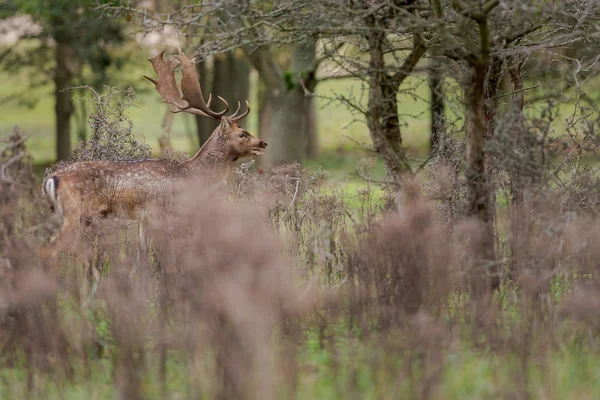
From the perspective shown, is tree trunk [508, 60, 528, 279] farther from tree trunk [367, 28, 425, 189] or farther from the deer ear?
the deer ear

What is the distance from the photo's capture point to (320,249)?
795cm

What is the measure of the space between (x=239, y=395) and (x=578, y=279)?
12.0ft

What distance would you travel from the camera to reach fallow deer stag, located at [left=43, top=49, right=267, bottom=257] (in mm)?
9016

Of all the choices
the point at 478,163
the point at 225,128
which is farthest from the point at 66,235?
the point at 478,163

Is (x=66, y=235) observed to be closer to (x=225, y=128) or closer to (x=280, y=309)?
(x=225, y=128)

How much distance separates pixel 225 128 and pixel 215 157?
338mm

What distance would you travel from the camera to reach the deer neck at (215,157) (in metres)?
10.2

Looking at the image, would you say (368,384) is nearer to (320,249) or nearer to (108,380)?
(108,380)

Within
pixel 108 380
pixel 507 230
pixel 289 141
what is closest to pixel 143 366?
pixel 108 380

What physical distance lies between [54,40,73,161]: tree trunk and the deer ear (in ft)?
51.5

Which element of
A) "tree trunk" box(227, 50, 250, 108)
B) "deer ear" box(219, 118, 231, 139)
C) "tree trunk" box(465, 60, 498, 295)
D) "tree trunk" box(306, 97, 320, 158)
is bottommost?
"tree trunk" box(465, 60, 498, 295)

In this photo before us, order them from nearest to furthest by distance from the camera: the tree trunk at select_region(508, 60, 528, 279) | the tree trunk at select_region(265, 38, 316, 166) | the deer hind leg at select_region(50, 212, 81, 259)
Answer: the tree trunk at select_region(508, 60, 528, 279)
the deer hind leg at select_region(50, 212, 81, 259)
the tree trunk at select_region(265, 38, 316, 166)

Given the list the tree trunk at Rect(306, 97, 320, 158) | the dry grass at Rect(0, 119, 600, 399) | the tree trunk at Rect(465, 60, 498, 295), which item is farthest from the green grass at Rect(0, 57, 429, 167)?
the dry grass at Rect(0, 119, 600, 399)

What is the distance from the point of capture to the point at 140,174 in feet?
30.9
